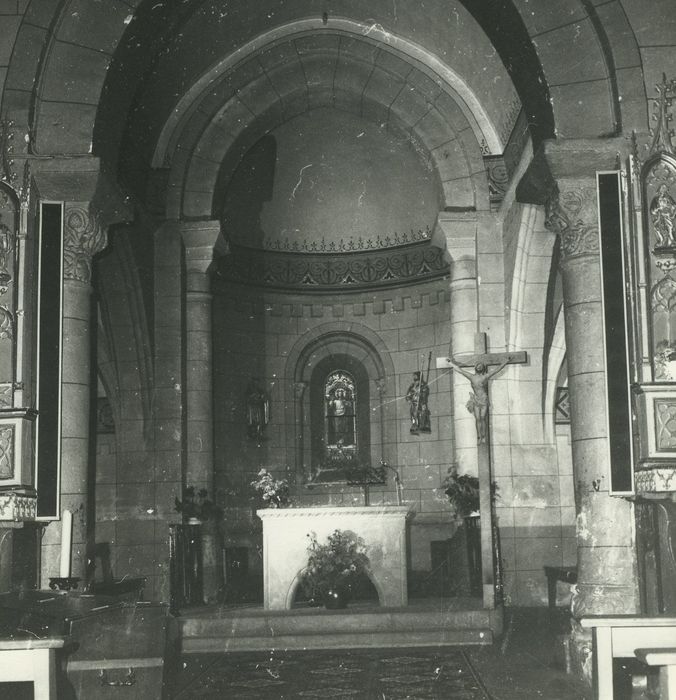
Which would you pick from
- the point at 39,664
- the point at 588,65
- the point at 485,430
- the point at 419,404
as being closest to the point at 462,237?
the point at 419,404

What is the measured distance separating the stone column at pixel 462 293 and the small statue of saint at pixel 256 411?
9.52ft

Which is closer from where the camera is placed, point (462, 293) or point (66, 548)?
point (66, 548)

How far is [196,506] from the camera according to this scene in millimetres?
10883

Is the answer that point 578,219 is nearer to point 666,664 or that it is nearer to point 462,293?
point 666,664

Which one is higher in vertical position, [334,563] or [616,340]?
[616,340]

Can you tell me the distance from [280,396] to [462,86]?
16.4 feet

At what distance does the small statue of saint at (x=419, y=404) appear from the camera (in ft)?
43.5

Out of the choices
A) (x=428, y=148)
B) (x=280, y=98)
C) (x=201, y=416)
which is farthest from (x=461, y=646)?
(x=280, y=98)

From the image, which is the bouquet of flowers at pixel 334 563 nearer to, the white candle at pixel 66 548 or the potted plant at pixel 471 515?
the potted plant at pixel 471 515

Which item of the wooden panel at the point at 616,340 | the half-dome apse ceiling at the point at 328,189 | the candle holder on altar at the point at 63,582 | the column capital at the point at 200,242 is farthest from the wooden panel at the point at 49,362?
the half-dome apse ceiling at the point at 328,189

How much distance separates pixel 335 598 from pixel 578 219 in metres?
4.52

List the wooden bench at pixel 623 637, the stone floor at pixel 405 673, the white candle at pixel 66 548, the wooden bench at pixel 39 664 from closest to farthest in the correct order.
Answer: the wooden bench at pixel 39 664
the wooden bench at pixel 623 637
the white candle at pixel 66 548
the stone floor at pixel 405 673

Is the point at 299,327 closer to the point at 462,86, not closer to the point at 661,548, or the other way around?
the point at 462,86

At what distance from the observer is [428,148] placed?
12.1 meters
